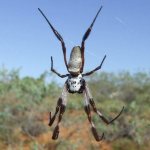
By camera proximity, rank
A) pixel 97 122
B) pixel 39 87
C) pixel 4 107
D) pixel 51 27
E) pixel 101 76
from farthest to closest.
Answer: pixel 101 76 → pixel 39 87 → pixel 97 122 → pixel 4 107 → pixel 51 27

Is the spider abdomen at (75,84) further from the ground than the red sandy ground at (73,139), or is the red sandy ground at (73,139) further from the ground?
the red sandy ground at (73,139)

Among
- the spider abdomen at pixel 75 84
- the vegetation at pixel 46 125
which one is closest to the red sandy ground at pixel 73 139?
the vegetation at pixel 46 125

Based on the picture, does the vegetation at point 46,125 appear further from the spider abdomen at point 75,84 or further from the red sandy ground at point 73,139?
the spider abdomen at point 75,84

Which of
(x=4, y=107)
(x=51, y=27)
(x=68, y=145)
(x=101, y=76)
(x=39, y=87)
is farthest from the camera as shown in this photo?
(x=101, y=76)

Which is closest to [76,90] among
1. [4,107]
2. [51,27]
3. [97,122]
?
[51,27]

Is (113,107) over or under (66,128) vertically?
over

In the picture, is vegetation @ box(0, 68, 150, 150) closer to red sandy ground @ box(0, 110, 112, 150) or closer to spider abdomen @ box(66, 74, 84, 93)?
red sandy ground @ box(0, 110, 112, 150)

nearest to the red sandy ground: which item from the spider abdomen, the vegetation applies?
the vegetation

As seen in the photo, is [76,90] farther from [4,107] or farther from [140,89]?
[140,89]

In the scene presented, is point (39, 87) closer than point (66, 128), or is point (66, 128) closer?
point (66, 128)
